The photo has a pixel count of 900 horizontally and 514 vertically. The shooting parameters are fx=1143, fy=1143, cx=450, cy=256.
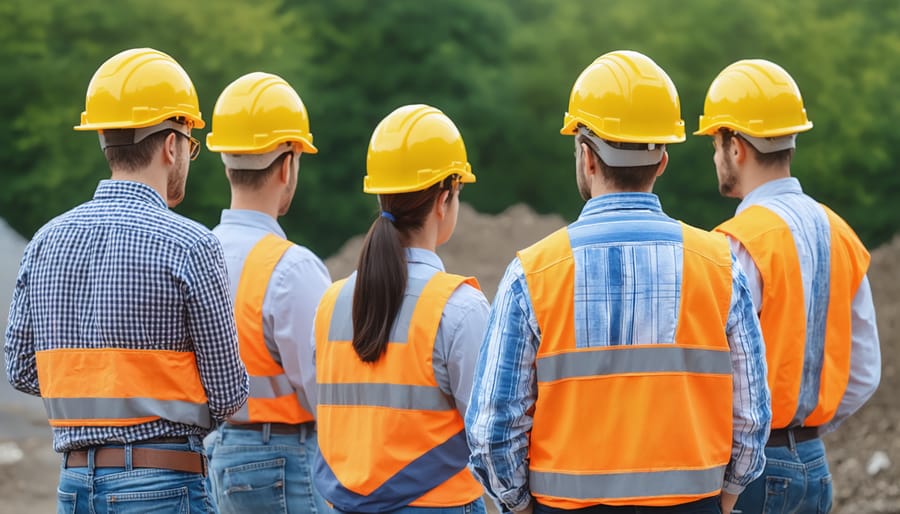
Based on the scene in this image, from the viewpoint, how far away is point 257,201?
14.7 feet

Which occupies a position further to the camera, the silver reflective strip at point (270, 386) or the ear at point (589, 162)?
the silver reflective strip at point (270, 386)

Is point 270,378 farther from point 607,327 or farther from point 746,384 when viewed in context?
point 746,384

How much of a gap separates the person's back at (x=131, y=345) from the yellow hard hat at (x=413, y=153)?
0.67 meters

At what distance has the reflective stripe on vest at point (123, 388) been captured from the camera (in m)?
3.25

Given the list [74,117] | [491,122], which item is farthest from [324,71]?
[74,117]

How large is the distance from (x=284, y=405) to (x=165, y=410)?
39.2 inches

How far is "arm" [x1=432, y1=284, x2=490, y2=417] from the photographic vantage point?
132 inches

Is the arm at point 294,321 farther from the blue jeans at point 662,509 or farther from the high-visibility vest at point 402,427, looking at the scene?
the blue jeans at point 662,509

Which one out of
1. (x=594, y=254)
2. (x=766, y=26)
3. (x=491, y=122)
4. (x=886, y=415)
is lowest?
(x=886, y=415)

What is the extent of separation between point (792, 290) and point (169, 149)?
2.20 metres

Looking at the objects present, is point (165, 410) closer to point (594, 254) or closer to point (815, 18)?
point (594, 254)

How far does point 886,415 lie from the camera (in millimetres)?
13570

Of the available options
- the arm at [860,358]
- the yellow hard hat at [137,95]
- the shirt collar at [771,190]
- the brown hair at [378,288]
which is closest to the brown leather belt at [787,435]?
the arm at [860,358]

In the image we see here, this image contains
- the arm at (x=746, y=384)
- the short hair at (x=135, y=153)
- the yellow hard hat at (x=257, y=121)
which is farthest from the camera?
the yellow hard hat at (x=257, y=121)
